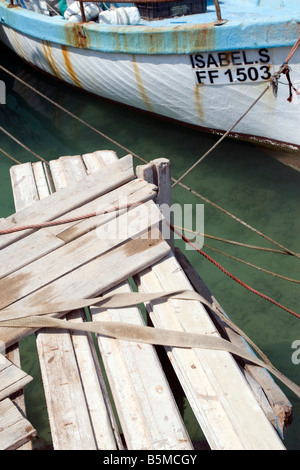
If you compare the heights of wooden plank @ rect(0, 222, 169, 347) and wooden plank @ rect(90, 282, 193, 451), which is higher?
wooden plank @ rect(0, 222, 169, 347)

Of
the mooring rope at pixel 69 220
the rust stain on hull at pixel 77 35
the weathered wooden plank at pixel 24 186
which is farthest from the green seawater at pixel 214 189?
the mooring rope at pixel 69 220

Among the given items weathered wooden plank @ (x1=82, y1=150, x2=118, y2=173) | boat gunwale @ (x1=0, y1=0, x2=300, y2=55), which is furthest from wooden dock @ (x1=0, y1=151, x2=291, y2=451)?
boat gunwale @ (x1=0, y1=0, x2=300, y2=55)

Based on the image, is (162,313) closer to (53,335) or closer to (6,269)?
(53,335)

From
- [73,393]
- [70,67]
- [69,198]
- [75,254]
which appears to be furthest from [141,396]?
[70,67]

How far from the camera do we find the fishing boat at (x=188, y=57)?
6.73 metres

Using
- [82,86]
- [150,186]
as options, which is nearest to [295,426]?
[150,186]

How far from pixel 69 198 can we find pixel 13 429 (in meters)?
1.98

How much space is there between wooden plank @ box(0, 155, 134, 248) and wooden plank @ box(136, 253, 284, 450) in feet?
3.84

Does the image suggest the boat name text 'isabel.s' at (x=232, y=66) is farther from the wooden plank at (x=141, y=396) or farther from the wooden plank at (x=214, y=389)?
the wooden plank at (x=141, y=396)

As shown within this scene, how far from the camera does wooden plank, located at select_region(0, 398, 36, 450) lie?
2596 millimetres

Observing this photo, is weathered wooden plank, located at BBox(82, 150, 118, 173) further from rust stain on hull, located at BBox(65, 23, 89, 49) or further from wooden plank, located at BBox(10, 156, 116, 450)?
rust stain on hull, located at BBox(65, 23, 89, 49)

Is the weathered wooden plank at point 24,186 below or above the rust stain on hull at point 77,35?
below

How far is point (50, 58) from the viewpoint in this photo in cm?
948

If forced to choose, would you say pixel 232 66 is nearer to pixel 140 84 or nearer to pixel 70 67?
pixel 140 84
